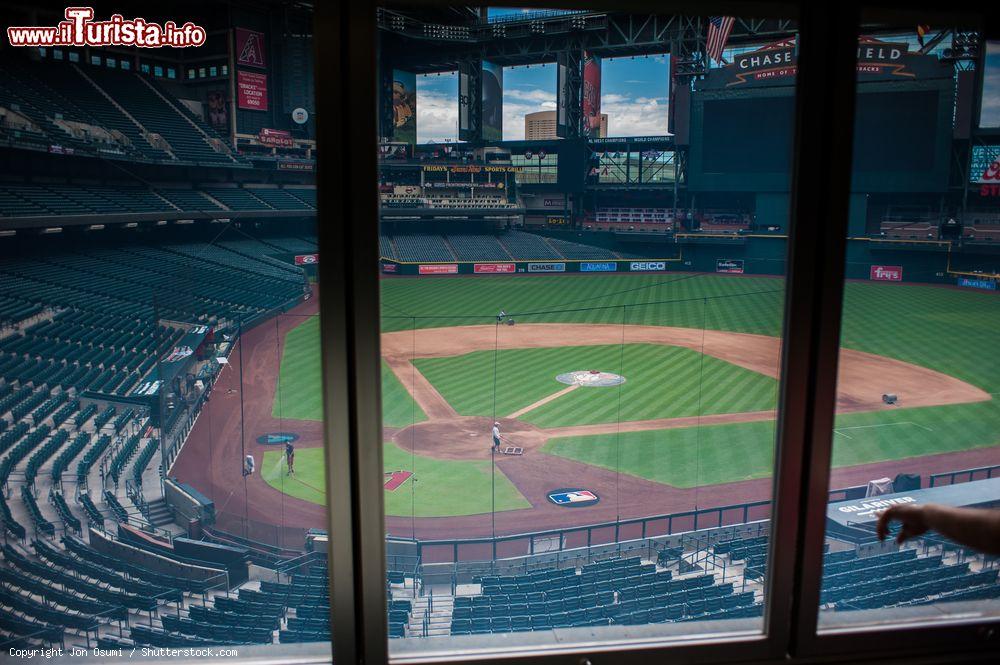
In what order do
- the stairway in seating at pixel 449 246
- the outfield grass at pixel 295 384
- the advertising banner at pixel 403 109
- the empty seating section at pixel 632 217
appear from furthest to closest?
the advertising banner at pixel 403 109 < the empty seating section at pixel 632 217 < the stairway in seating at pixel 449 246 < the outfield grass at pixel 295 384

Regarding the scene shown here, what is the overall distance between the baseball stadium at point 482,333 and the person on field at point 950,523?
6.6 inches

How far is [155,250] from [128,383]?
20.3 ft

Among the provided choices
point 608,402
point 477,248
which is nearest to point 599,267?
point 477,248

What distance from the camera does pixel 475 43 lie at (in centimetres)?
2191

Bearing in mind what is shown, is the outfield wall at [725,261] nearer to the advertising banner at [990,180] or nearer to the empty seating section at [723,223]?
the empty seating section at [723,223]

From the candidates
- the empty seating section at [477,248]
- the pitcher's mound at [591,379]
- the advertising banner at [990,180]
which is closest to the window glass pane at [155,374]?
the pitcher's mound at [591,379]

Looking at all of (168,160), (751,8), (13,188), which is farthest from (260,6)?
(751,8)

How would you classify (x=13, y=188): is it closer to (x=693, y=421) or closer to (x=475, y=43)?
(x=693, y=421)

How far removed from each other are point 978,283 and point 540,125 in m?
12.4

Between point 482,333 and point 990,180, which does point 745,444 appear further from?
point 990,180

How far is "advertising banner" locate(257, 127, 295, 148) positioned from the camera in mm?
18875

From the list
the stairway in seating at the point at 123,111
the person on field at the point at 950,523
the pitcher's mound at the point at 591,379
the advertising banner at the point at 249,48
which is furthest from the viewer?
the advertising banner at the point at 249,48

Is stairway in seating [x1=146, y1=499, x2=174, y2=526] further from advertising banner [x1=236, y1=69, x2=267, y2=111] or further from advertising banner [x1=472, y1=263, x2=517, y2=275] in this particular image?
advertising banner [x1=236, y1=69, x2=267, y2=111]

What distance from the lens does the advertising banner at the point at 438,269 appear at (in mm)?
18344
